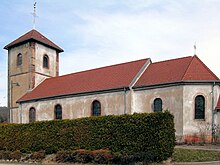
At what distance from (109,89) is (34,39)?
14.7m

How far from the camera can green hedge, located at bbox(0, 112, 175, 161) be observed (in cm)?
1667

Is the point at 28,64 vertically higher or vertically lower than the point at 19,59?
lower

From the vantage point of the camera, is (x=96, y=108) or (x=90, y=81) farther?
(x=90, y=81)

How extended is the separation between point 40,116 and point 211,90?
19604 mm

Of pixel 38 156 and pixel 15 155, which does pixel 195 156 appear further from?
pixel 15 155

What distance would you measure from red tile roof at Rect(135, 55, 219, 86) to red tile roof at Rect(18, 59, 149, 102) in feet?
4.75

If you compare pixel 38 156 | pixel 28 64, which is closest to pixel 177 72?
pixel 38 156

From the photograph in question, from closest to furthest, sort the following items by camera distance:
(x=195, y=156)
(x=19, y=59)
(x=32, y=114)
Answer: (x=195, y=156) → (x=32, y=114) → (x=19, y=59)

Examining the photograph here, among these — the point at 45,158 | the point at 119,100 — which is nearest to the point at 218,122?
the point at 119,100

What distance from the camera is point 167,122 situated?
55.2 ft

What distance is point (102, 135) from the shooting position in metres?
18.9

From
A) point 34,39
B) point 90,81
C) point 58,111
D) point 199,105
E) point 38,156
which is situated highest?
point 34,39

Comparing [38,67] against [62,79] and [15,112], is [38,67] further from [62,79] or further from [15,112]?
[15,112]

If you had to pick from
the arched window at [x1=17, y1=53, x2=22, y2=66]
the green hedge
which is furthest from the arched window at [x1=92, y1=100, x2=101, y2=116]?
the arched window at [x1=17, y1=53, x2=22, y2=66]
